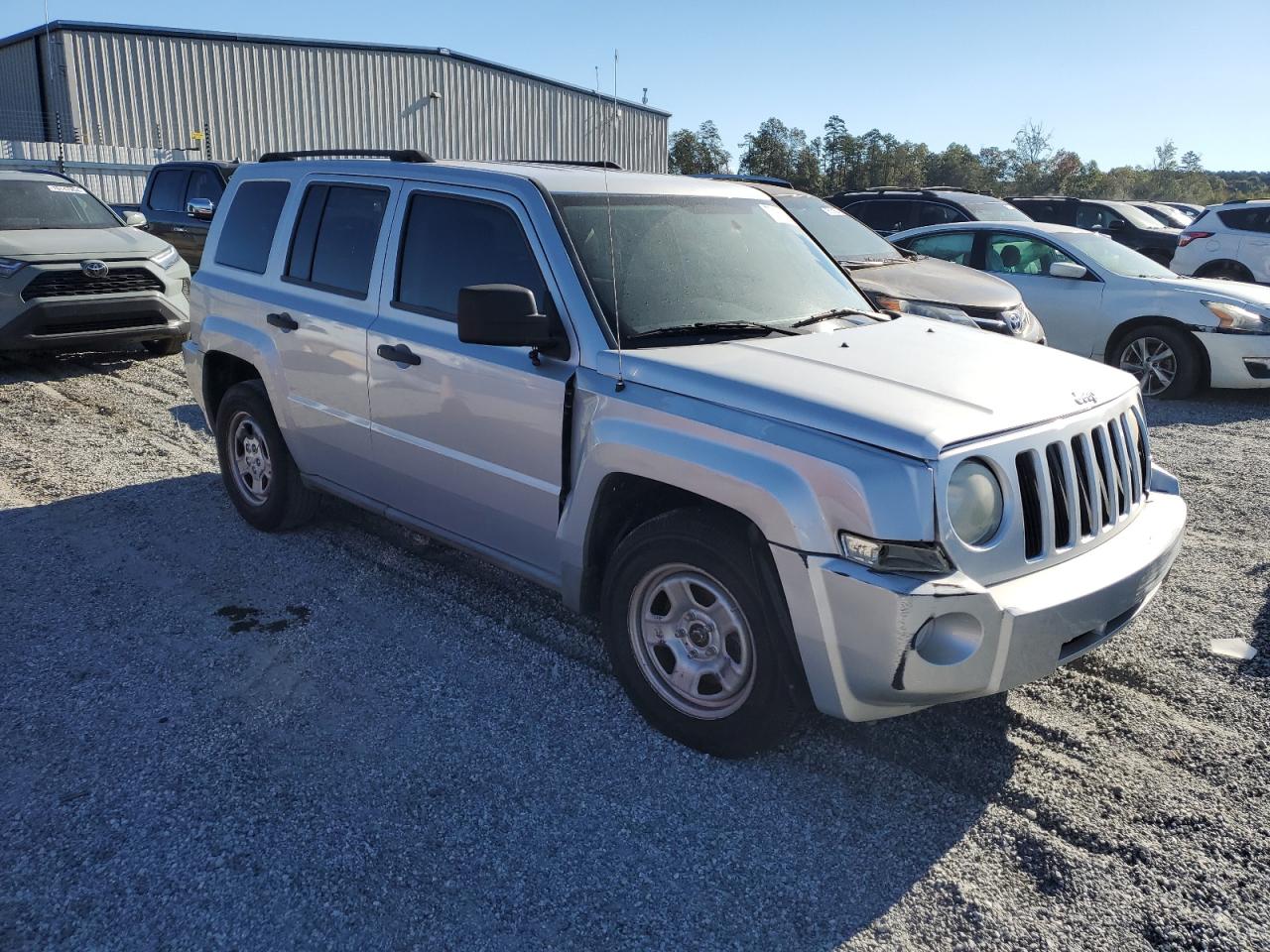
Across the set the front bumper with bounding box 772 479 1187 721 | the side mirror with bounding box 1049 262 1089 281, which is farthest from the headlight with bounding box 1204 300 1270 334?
the front bumper with bounding box 772 479 1187 721

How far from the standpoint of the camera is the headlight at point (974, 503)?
9.64ft

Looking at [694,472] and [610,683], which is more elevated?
[694,472]

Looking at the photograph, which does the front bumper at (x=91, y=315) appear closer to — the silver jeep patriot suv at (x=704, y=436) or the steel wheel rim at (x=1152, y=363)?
the silver jeep patriot suv at (x=704, y=436)

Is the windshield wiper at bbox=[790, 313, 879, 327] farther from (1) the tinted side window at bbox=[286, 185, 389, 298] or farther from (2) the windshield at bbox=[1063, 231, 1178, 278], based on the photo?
(2) the windshield at bbox=[1063, 231, 1178, 278]

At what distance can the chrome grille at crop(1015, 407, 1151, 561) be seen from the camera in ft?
10.2

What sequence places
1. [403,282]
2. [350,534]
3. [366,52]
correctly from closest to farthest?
[403,282], [350,534], [366,52]

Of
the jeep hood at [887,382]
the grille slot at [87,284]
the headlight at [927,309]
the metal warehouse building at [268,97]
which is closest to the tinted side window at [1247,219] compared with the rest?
the headlight at [927,309]

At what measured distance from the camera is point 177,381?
9.45m

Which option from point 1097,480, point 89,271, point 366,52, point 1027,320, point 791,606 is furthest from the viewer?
point 366,52

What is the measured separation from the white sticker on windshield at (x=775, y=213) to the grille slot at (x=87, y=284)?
730 cm

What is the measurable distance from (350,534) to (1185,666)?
414 centimetres


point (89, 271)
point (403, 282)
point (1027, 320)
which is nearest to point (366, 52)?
point (89, 271)

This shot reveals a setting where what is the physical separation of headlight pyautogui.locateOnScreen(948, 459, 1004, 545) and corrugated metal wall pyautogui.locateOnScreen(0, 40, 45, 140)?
→ 30.8 meters

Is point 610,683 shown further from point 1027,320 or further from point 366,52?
point 366,52
